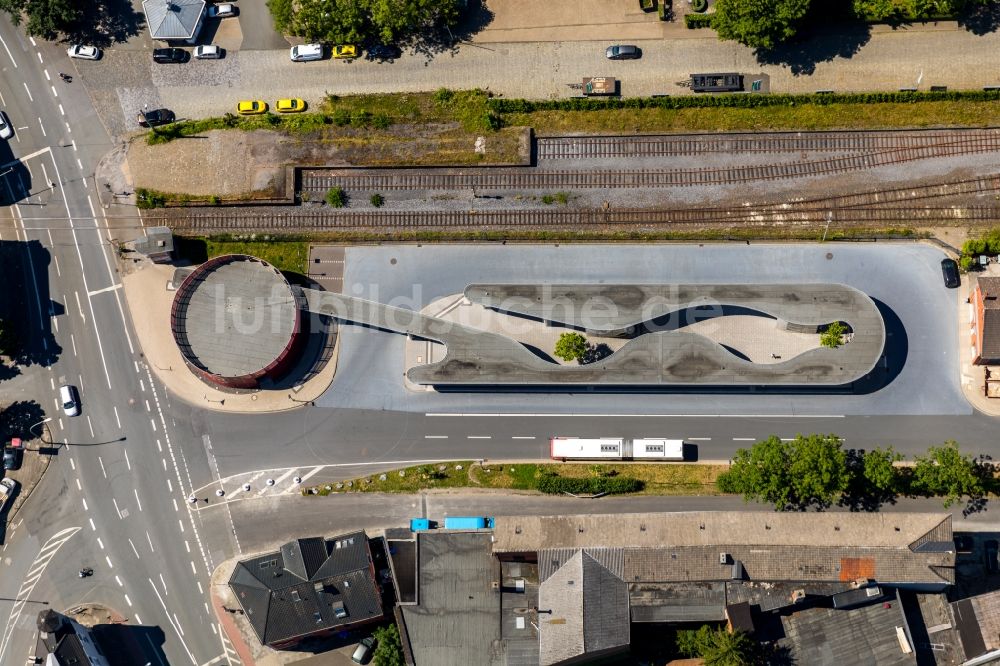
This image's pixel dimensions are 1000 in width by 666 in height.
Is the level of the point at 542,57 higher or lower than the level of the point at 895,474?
higher

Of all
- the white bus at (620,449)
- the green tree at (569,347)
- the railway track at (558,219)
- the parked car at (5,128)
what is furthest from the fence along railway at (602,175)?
the parked car at (5,128)

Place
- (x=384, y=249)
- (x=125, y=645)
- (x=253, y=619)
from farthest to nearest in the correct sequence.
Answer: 1. (x=384, y=249)
2. (x=125, y=645)
3. (x=253, y=619)

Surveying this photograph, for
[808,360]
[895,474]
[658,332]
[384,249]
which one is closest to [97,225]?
[384,249]

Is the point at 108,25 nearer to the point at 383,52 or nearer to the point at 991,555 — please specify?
the point at 383,52

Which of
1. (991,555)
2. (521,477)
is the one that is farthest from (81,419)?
(991,555)

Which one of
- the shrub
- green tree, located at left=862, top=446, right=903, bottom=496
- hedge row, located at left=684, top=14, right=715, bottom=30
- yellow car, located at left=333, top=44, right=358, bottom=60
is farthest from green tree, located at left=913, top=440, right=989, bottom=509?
yellow car, located at left=333, top=44, right=358, bottom=60

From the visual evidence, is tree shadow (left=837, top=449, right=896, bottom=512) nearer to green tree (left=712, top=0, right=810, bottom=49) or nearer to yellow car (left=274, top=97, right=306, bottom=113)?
green tree (left=712, top=0, right=810, bottom=49)

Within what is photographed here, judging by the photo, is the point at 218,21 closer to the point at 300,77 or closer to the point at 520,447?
the point at 300,77
